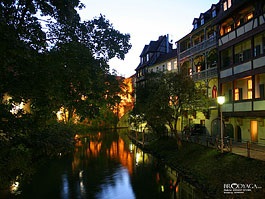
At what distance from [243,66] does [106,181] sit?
16.8 m

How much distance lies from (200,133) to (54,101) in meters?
30.3

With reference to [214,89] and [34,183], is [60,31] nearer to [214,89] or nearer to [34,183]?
[34,183]

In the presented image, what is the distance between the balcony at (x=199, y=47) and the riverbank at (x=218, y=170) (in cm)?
1370

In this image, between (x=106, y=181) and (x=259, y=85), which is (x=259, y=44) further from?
(x=106, y=181)

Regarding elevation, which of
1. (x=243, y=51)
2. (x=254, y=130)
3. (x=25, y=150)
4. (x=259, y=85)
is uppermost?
(x=243, y=51)

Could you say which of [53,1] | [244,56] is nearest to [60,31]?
[53,1]

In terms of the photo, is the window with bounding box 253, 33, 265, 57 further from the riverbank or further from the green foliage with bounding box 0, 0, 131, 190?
the green foliage with bounding box 0, 0, 131, 190

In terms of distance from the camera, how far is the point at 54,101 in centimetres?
853

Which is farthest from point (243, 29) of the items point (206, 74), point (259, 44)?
point (206, 74)

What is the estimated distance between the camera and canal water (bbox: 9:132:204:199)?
61.5 feet

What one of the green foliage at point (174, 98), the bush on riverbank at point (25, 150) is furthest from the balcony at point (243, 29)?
the bush on riverbank at point (25, 150)

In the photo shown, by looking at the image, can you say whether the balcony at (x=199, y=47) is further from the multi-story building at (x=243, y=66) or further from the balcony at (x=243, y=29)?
the balcony at (x=243, y=29)

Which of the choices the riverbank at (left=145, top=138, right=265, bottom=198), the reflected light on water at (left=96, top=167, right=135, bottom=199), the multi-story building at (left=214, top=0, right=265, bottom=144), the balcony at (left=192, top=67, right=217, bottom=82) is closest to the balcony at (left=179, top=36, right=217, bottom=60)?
the multi-story building at (left=214, top=0, right=265, bottom=144)

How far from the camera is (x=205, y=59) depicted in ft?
115
